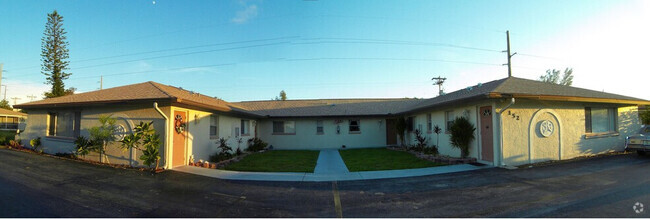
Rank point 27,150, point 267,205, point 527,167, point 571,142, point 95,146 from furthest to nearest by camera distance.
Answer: point 27,150 < point 571,142 < point 95,146 < point 527,167 < point 267,205

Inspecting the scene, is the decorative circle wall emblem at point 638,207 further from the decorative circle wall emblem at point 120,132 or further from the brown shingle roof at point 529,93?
the decorative circle wall emblem at point 120,132

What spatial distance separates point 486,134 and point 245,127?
42.5ft

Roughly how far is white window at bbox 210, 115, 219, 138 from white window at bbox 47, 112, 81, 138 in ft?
16.7

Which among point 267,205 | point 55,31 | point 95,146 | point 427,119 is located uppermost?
point 55,31

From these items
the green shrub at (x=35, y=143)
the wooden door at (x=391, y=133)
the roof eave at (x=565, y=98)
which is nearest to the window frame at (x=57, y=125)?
the green shrub at (x=35, y=143)

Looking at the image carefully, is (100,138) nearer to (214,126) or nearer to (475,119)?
(214,126)

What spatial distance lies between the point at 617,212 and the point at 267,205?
598cm

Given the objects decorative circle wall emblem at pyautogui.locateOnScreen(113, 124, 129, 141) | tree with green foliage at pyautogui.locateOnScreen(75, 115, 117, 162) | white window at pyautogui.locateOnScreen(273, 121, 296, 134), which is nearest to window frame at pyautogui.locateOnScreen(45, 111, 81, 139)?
tree with green foliage at pyautogui.locateOnScreen(75, 115, 117, 162)

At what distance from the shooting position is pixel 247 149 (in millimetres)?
16891

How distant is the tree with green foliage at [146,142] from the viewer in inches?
355

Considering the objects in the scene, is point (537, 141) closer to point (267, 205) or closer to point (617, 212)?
point (617, 212)

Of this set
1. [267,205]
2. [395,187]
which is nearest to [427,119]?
[395,187]

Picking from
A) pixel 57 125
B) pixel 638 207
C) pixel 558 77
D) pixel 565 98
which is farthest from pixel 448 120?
pixel 558 77

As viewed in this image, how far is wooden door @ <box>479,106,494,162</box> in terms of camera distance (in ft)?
32.7
